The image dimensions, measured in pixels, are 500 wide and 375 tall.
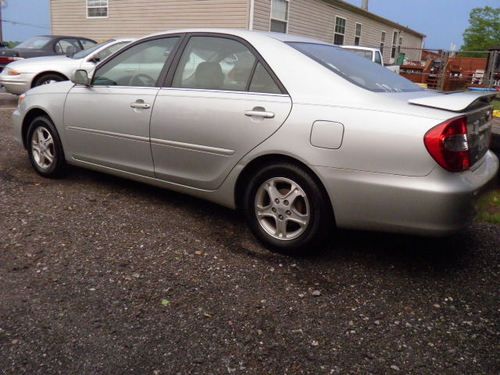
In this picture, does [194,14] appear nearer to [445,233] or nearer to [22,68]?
[22,68]

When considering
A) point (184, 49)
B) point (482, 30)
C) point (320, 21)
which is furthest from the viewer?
point (482, 30)

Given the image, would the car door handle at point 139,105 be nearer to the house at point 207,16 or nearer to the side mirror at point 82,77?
the side mirror at point 82,77

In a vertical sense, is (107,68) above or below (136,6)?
below

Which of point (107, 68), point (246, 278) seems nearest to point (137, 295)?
point (246, 278)

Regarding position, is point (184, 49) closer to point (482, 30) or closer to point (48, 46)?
point (48, 46)

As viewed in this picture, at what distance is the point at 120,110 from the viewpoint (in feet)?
13.0

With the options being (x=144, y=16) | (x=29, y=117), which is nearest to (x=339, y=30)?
(x=144, y=16)

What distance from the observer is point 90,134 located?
4215 millimetres

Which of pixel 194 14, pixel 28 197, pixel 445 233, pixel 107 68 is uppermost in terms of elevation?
pixel 194 14

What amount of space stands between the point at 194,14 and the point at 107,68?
468 inches

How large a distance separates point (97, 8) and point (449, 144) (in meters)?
18.0

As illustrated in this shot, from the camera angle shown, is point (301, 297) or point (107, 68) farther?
point (107, 68)

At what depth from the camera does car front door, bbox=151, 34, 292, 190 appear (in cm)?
318

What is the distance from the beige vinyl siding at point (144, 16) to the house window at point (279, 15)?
1407 mm
